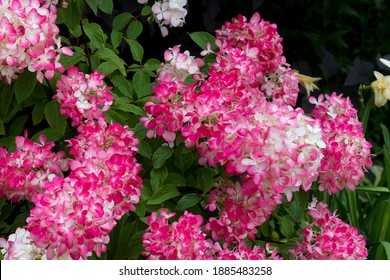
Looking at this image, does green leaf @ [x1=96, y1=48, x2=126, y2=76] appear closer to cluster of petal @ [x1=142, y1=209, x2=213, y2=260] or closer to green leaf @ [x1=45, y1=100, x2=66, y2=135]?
green leaf @ [x1=45, y1=100, x2=66, y2=135]

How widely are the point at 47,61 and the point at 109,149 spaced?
229 millimetres

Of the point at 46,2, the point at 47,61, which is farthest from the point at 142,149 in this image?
the point at 46,2

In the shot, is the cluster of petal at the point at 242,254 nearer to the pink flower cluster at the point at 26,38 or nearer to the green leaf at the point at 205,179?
the green leaf at the point at 205,179

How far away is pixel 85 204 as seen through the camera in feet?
3.77

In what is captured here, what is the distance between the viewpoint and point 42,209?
1.15 metres

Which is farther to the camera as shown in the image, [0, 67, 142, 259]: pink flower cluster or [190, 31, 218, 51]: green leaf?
[190, 31, 218, 51]: green leaf

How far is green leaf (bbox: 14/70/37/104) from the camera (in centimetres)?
140

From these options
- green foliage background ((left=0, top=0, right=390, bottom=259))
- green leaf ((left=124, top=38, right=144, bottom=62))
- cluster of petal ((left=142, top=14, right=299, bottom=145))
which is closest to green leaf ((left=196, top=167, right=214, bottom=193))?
green foliage background ((left=0, top=0, right=390, bottom=259))

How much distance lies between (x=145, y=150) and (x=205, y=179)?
0.15 m

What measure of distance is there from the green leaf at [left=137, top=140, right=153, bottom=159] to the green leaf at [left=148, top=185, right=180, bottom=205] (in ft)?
0.29

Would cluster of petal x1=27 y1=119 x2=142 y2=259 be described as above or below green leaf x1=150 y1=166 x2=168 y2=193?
above

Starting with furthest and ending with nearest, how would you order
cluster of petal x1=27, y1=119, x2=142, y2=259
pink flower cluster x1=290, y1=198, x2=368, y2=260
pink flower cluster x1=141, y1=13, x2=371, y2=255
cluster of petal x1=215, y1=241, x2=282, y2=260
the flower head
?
1. the flower head
2. pink flower cluster x1=290, y1=198, x2=368, y2=260
3. cluster of petal x1=215, y1=241, x2=282, y2=260
4. pink flower cluster x1=141, y1=13, x2=371, y2=255
5. cluster of petal x1=27, y1=119, x2=142, y2=259

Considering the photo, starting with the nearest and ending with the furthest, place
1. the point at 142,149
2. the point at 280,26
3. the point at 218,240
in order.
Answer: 1. the point at 142,149
2. the point at 218,240
3. the point at 280,26
